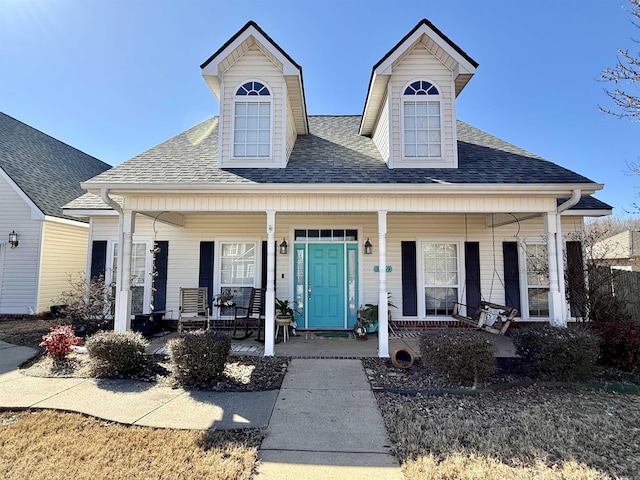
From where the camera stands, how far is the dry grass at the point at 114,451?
260 cm

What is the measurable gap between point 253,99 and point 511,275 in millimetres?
7475

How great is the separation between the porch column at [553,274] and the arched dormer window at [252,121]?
5700mm

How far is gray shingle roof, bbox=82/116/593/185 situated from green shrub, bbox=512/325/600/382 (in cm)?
277

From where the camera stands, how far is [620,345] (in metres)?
5.07

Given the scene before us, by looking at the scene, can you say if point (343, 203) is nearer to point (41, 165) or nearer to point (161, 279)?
point (161, 279)

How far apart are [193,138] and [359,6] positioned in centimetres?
544

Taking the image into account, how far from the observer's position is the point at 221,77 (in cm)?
711

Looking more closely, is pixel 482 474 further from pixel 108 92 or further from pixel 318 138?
pixel 108 92

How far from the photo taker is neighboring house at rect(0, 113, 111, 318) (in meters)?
9.70

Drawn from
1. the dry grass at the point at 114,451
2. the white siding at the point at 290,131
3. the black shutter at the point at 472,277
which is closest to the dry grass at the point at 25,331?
the dry grass at the point at 114,451

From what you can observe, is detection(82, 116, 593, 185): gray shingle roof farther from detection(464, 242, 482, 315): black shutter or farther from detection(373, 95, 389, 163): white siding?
detection(464, 242, 482, 315): black shutter

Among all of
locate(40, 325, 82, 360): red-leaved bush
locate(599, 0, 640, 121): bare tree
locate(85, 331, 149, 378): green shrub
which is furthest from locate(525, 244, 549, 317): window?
locate(40, 325, 82, 360): red-leaved bush

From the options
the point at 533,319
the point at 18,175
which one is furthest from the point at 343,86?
the point at 18,175

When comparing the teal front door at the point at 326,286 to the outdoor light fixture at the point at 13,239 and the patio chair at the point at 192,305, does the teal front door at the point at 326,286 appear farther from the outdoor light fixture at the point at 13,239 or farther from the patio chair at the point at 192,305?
the outdoor light fixture at the point at 13,239
